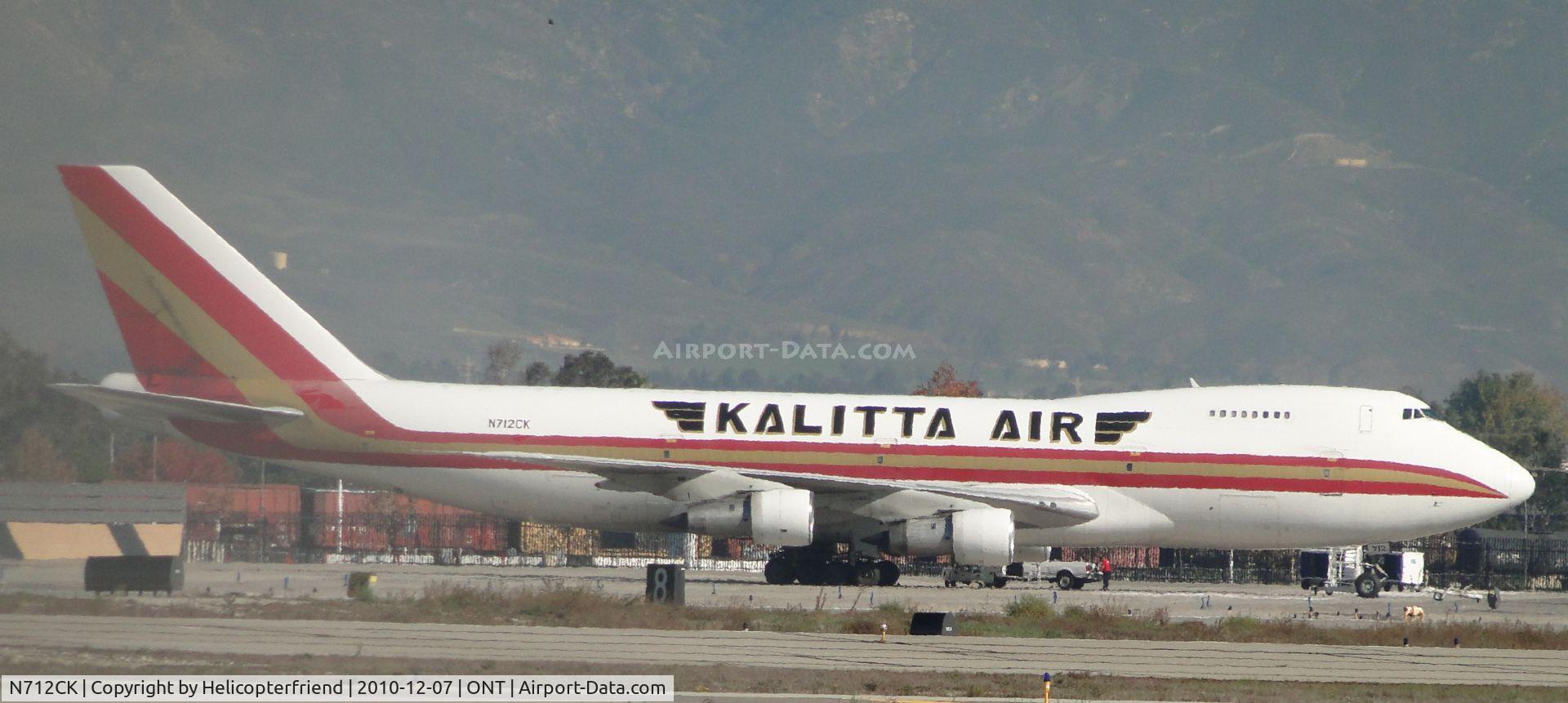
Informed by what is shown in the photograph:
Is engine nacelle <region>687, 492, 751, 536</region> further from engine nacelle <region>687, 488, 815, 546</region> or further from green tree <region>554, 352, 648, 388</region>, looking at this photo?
green tree <region>554, 352, 648, 388</region>

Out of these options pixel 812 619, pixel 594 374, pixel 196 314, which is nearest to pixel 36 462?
pixel 812 619

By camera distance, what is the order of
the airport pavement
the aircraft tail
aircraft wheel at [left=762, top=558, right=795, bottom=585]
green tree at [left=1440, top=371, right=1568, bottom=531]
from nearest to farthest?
the airport pavement < the aircraft tail < aircraft wheel at [left=762, top=558, right=795, bottom=585] < green tree at [left=1440, top=371, right=1568, bottom=531]

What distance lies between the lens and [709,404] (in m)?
40.1

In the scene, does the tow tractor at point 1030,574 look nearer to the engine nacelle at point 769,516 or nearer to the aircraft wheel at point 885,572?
the aircraft wheel at point 885,572

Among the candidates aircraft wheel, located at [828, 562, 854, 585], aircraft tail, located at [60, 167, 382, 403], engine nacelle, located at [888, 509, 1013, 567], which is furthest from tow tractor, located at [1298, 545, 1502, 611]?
aircraft tail, located at [60, 167, 382, 403]

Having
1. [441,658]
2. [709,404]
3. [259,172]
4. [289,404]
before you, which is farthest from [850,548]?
[259,172]

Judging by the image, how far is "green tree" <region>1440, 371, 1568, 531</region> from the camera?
82.2m

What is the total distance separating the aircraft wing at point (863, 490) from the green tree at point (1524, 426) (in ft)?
133

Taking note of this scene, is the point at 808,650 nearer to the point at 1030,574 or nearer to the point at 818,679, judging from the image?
the point at 818,679

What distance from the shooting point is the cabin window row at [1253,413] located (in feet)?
130

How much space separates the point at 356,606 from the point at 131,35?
43.9 m

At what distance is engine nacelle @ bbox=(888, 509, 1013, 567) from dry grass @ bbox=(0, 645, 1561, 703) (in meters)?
14.3

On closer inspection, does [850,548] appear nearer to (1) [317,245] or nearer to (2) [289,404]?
(2) [289,404]
